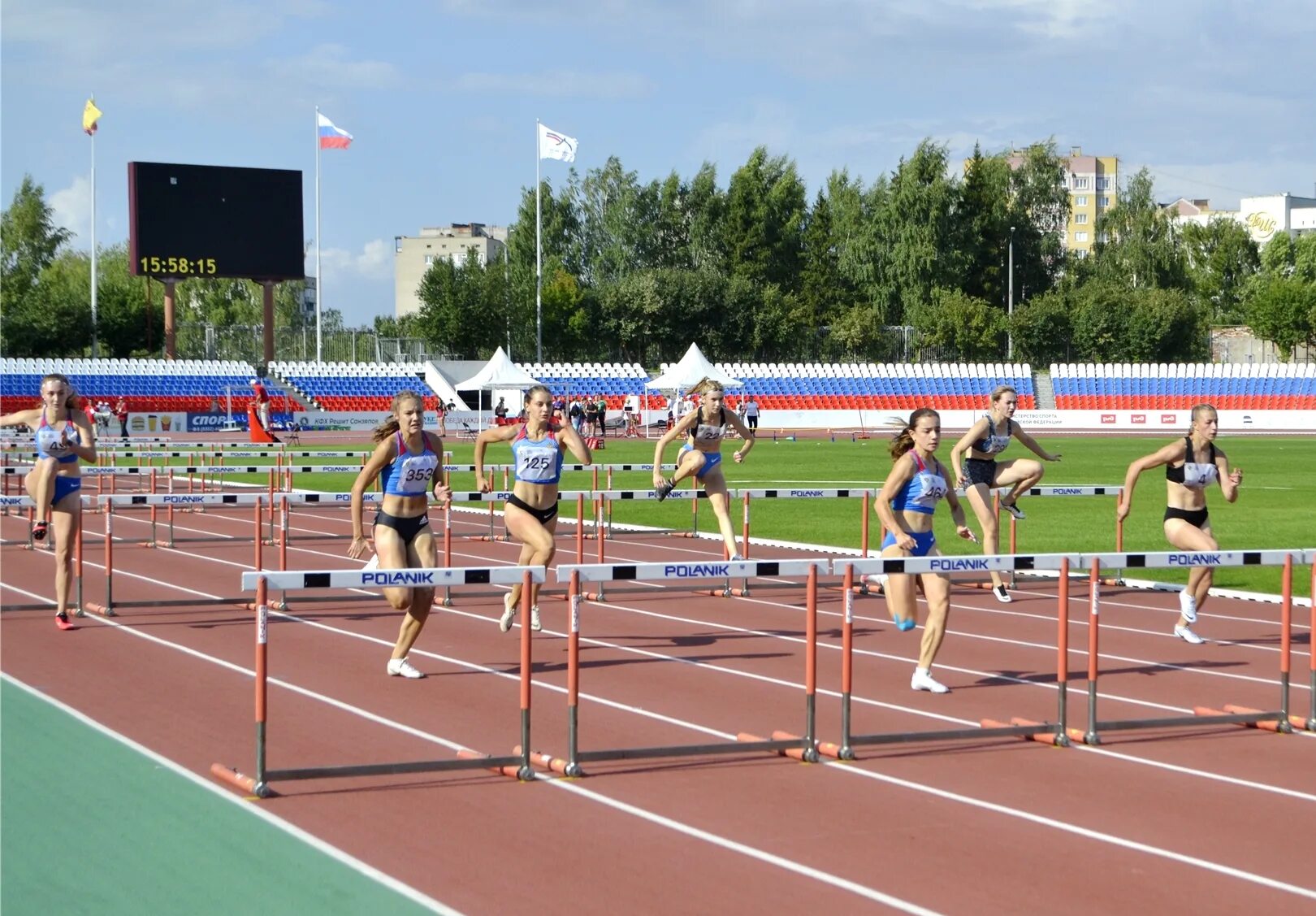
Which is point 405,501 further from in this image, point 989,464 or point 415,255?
point 415,255

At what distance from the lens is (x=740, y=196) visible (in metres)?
98.6

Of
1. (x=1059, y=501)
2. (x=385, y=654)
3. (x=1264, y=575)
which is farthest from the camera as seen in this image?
(x=1059, y=501)

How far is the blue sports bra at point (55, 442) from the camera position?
12469mm

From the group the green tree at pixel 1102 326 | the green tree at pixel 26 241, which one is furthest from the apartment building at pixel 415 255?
the green tree at pixel 1102 326

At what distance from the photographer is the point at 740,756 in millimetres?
8500

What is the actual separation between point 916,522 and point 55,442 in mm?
6911

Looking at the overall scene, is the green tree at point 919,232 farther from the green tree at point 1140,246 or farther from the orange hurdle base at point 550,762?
the orange hurdle base at point 550,762

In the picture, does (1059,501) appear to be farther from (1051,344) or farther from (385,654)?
(1051,344)

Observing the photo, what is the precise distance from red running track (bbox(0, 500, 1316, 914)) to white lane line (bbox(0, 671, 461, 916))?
8 centimetres

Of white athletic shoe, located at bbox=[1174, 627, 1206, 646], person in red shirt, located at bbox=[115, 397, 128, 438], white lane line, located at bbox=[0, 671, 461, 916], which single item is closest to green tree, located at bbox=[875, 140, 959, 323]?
person in red shirt, located at bbox=[115, 397, 128, 438]

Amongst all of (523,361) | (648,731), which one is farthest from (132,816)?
(523,361)

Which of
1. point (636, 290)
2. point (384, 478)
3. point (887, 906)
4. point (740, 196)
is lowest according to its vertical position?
point (887, 906)

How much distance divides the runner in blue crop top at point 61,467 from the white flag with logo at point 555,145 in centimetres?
5534

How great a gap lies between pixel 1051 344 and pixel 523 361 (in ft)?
95.8
